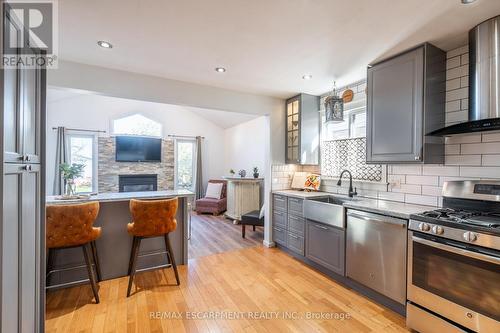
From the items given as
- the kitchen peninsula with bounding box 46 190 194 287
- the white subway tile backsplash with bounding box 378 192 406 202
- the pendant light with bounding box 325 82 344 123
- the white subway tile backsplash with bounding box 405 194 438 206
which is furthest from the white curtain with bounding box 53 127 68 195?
the white subway tile backsplash with bounding box 405 194 438 206

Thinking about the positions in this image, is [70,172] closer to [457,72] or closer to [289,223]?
[289,223]

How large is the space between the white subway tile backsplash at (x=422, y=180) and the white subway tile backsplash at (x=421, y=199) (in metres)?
0.14

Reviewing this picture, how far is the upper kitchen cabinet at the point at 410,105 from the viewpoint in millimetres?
2117

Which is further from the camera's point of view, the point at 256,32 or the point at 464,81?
the point at 464,81

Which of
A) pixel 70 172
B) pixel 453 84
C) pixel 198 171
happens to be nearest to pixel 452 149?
pixel 453 84

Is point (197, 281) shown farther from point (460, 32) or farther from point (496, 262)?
point (460, 32)

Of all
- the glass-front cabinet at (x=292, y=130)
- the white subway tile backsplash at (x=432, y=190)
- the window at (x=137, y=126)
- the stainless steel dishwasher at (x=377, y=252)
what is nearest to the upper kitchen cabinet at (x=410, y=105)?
the white subway tile backsplash at (x=432, y=190)

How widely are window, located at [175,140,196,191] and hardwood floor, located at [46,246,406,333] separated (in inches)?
168

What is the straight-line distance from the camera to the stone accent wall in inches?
233

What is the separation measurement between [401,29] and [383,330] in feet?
8.12

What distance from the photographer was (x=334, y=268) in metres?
2.69

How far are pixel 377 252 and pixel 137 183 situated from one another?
5.91m

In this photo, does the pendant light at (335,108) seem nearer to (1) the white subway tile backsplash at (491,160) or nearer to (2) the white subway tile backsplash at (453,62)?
(2) the white subway tile backsplash at (453,62)

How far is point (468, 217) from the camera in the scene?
174 cm
